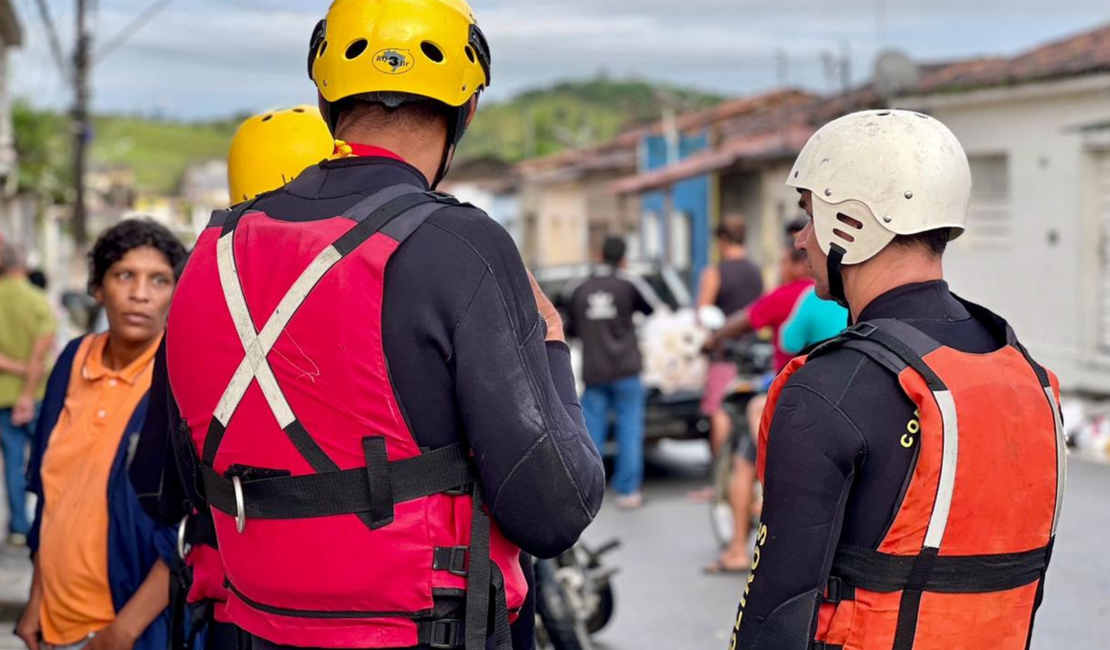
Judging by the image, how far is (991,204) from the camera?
18.0 m

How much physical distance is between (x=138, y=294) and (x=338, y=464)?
1.77 metres

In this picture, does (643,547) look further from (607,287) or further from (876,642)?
(876,642)

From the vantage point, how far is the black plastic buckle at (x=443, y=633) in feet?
7.50

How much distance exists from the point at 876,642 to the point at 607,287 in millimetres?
8443

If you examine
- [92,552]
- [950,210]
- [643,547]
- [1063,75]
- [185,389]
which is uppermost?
[1063,75]

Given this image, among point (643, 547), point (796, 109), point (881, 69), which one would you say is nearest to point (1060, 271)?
point (881, 69)

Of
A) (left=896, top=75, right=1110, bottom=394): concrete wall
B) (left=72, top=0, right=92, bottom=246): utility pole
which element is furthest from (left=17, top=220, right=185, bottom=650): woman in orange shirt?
(left=72, top=0, right=92, bottom=246): utility pole

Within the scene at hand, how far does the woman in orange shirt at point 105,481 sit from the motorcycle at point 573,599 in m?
2.04

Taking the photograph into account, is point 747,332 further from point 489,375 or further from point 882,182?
point 489,375

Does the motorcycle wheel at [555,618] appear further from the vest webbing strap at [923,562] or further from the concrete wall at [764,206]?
the concrete wall at [764,206]

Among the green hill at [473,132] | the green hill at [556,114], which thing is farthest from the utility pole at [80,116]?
the green hill at [556,114]

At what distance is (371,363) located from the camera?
224 centimetres

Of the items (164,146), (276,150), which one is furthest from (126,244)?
(164,146)

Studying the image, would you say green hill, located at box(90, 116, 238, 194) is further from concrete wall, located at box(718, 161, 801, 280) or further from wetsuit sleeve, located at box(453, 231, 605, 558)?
wetsuit sleeve, located at box(453, 231, 605, 558)
